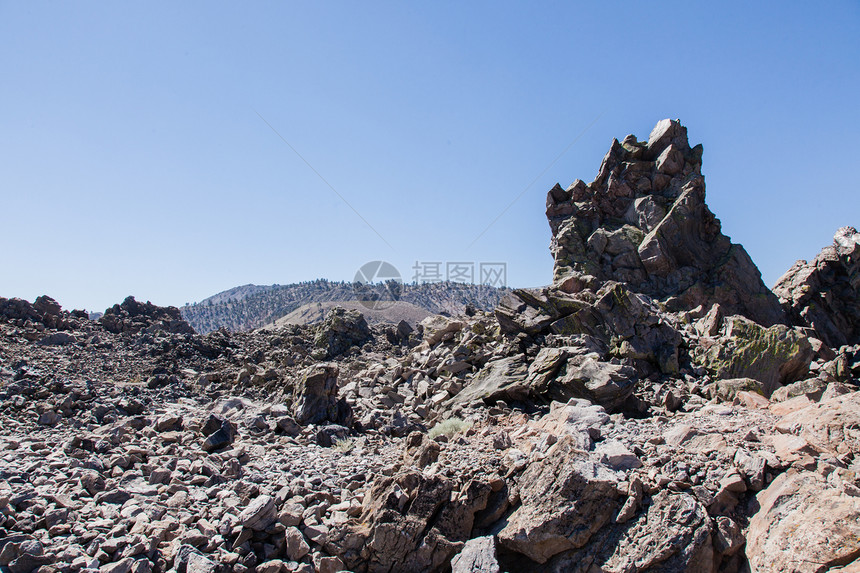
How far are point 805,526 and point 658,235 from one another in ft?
84.9

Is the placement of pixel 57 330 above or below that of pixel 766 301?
below

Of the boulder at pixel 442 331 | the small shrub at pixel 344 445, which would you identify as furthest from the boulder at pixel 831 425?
the boulder at pixel 442 331

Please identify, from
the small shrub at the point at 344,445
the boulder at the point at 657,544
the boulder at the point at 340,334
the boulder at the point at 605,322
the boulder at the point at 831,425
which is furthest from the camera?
the boulder at the point at 340,334

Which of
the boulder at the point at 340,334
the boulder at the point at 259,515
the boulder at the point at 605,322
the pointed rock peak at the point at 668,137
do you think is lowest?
the boulder at the point at 259,515

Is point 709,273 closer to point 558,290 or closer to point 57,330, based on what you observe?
point 558,290

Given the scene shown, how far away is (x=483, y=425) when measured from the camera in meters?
10.2

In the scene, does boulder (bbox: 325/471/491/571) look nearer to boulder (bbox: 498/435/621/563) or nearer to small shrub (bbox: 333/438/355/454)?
boulder (bbox: 498/435/621/563)

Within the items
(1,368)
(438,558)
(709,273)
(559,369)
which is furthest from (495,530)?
(709,273)

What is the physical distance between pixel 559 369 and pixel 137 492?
9.32 meters

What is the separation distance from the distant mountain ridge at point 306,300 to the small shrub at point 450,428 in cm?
8235

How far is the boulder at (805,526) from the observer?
4.14m

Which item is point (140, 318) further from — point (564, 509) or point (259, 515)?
point (564, 509)

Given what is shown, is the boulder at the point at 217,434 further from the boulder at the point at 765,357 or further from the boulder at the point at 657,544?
the boulder at the point at 765,357

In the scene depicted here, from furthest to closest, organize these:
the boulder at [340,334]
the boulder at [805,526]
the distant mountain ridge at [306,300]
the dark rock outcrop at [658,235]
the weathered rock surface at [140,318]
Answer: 1. the distant mountain ridge at [306,300]
2. the dark rock outcrop at [658,235]
3. the weathered rock surface at [140,318]
4. the boulder at [340,334]
5. the boulder at [805,526]
